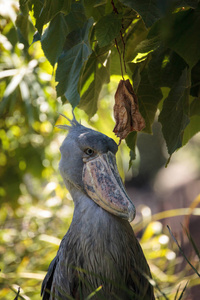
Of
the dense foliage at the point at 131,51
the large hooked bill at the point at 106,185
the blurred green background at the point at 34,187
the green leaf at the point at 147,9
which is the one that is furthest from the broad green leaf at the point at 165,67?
the blurred green background at the point at 34,187

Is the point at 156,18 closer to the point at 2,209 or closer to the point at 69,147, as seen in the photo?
the point at 69,147

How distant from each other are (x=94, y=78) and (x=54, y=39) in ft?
0.39

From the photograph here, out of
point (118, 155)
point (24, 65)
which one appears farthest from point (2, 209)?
point (118, 155)

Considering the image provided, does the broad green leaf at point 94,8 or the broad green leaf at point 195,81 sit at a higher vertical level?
the broad green leaf at point 94,8

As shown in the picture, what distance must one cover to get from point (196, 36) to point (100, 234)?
41 centimetres

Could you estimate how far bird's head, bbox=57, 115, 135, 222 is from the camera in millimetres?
790

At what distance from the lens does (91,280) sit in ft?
2.69

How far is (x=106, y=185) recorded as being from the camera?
812mm

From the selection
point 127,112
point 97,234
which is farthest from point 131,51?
point 97,234

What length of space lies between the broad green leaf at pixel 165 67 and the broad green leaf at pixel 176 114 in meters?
0.02

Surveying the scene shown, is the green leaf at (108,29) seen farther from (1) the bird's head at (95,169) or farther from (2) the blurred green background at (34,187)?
(2) the blurred green background at (34,187)

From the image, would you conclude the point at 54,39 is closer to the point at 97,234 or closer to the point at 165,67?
the point at 165,67

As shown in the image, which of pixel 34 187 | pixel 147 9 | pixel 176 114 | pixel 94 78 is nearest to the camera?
pixel 147 9

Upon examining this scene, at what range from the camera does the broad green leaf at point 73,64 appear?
0.66 metres
